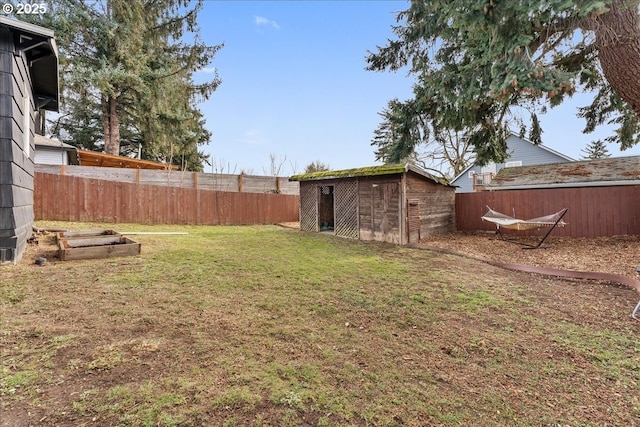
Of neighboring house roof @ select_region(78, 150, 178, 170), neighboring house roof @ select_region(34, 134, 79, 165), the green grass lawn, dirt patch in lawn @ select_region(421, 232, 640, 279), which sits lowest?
the green grass lawn

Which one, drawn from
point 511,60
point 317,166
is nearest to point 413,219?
point 511,60

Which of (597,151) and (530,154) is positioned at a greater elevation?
(597,151)

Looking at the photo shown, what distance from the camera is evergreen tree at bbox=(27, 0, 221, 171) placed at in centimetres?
1074

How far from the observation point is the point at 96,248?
14.8ft

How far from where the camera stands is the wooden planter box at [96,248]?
14.1ft

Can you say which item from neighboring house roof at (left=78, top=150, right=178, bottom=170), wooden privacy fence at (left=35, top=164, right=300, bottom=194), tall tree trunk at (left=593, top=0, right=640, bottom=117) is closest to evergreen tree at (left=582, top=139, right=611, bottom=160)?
tall tree trunk at (left=593, top=0, right=640, bottom=117)

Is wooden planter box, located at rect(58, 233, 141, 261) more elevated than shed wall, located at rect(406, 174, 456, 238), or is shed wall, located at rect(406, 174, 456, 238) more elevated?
shed wall, located at rect(406, 174, 456, 238)

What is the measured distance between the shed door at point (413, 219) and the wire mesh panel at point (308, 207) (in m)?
A: 3.23

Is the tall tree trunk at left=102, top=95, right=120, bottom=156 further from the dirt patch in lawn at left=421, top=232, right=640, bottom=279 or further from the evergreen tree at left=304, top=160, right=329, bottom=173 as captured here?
the evergreen tree at left=304, top=160, right=329, bottom=173

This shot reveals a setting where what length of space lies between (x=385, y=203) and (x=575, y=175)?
767 centimetres

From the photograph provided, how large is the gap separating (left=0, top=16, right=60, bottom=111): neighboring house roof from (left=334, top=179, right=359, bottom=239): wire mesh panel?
683 cm

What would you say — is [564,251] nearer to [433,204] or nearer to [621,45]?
[433,204]

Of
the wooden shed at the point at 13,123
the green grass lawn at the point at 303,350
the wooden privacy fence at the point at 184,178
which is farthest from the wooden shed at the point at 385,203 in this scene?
the wooden shed at the point at 13,123

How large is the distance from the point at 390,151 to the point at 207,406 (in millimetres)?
7649
